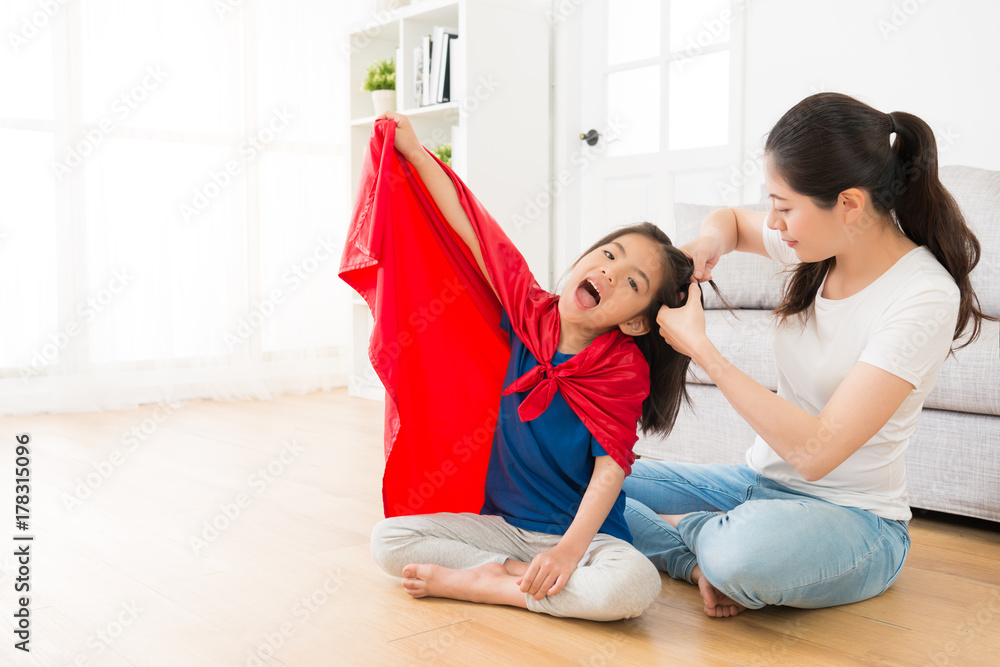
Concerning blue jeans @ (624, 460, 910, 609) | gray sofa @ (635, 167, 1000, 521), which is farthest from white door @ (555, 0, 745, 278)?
blue jeans @ (624, 460, 910, 609)

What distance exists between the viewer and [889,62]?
271 cm

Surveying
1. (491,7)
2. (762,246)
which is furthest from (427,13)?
(762,246)

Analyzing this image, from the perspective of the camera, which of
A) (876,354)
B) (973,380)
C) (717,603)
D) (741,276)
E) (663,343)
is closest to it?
(876,354)

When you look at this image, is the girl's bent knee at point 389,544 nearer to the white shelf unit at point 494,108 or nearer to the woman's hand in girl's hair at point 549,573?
the woman's hand in girl's hair at point 549,573

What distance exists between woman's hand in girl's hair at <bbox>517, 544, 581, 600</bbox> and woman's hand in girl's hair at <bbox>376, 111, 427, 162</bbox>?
68 cm

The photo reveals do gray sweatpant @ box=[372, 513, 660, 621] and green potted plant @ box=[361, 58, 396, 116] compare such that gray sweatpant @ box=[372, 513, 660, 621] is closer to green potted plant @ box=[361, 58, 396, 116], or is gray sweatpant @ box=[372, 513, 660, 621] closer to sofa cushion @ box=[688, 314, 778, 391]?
sofa cushion @ box=[688, 314, 778, 391]

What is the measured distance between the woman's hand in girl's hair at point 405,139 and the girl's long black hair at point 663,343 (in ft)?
1.09

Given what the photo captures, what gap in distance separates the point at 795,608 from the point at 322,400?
2.58m

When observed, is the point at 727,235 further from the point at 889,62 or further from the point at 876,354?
the point at 889,62

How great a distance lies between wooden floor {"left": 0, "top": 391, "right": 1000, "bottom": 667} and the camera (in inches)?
45.1

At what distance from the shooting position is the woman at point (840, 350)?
1.18 m

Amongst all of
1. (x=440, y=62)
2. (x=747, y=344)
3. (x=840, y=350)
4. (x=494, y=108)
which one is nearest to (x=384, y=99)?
(x=440, y=62)

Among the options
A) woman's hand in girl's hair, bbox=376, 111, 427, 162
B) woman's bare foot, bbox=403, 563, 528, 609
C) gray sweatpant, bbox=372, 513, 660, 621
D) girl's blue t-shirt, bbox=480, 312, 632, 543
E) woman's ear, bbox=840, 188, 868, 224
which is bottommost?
woman's bare foot, bbox=403, 563, 528, 609

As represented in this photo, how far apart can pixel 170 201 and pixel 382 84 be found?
1032 millimetres
